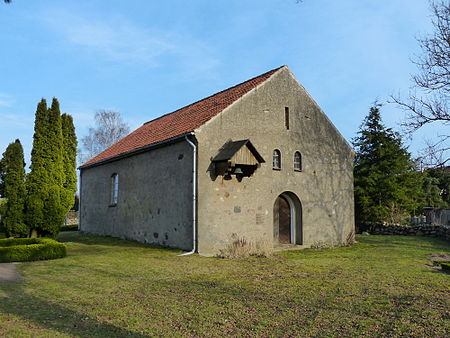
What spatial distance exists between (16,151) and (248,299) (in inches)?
483

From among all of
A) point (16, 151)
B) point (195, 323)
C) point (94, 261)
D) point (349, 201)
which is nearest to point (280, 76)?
point (349, 201)

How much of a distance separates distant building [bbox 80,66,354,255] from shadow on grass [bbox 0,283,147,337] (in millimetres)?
6750

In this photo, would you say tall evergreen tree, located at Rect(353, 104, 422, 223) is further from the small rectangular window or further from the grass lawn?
the grass lawn

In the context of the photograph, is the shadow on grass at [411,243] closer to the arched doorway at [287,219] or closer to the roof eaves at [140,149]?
the arched doorway at [287,219]

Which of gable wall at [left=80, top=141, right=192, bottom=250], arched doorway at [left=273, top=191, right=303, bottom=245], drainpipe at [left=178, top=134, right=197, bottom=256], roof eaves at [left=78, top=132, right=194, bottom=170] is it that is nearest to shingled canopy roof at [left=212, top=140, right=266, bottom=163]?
drainpipe at [left=178, top=134, right=197, bottom=256]

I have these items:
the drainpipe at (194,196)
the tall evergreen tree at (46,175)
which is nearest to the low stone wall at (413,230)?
the drainpipe at (194,196)

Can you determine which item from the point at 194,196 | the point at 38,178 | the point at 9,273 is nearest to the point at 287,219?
the point at 194,196

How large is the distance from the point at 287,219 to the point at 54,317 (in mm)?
12131

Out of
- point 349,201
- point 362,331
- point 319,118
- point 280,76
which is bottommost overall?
point 362,331

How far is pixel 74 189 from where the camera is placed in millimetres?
17891

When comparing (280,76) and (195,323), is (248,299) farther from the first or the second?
(280,76)

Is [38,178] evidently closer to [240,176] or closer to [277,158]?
[240,176]

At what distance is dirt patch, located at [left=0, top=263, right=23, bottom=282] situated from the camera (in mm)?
8420

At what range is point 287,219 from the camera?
645 inches
